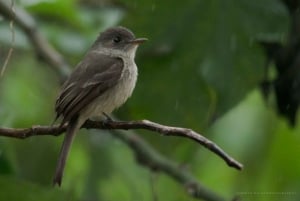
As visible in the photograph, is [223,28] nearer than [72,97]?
No

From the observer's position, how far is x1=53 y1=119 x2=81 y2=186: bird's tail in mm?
4695

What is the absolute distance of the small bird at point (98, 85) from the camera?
5273 mm

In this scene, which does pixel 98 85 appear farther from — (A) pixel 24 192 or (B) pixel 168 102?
(A) pixel 24 192

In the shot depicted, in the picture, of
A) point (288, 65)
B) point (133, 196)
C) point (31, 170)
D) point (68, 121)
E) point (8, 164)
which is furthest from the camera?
point (133, 196)

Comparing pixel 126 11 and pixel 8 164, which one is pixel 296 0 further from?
pixel 8 164

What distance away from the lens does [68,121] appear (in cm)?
520

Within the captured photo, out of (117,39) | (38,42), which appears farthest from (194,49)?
(38,42)

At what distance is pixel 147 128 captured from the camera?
4.31 m

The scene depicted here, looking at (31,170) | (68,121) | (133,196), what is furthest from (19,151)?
(68,121)

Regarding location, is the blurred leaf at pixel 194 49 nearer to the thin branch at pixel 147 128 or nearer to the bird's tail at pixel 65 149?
the bird's tail at pixel 65 149

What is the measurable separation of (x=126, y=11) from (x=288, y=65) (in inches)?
38.6

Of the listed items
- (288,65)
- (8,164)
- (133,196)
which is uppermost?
(288,65)

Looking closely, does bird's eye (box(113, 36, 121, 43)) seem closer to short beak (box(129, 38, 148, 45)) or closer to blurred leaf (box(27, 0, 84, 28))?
short beak (box(129, 38, 148, 45))

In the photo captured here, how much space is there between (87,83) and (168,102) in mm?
629
